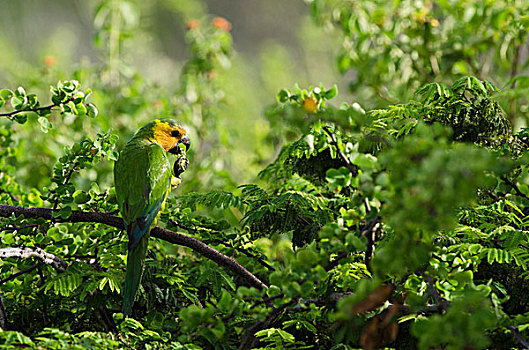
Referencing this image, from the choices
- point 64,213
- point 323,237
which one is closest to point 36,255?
point 64,213

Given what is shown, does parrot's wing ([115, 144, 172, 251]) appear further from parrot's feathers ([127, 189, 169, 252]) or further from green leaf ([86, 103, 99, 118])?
green leaf ([86, 103, 99, 118])

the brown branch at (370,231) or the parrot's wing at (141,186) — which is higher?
the parrot's wing at (141,186)

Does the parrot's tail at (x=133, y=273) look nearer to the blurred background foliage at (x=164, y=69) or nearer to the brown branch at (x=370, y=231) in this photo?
the brown branch at (x=370, y=231)

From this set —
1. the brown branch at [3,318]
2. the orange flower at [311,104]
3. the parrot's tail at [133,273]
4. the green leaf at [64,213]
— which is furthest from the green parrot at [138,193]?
the orange flower at [311,104]

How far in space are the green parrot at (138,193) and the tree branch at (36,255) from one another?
17 cm

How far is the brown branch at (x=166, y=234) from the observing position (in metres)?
0.92

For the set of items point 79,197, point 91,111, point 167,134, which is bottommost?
point 79,197

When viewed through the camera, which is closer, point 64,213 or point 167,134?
point 64,213

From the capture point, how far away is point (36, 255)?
0.98 metres

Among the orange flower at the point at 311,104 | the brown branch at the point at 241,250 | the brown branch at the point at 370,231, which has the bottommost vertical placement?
the brown branch at the point at 370,231

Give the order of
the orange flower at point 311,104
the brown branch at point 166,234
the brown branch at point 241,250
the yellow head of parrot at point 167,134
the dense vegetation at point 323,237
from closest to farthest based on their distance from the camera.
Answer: the dense vegetation at point 323,237 → the orange flower at point 311,104 → the brown branch at point 166,234 → the brown branch at point 241,250 → the yellow head of parrot at point 167,134

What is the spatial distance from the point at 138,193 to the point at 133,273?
0.17 m

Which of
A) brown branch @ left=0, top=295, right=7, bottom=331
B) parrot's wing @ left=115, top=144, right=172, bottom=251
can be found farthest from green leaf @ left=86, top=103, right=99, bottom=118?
brown branch @ left=0, top=295, right=7, bottom=331

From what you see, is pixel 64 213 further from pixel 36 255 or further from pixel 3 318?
pixel 3 318
